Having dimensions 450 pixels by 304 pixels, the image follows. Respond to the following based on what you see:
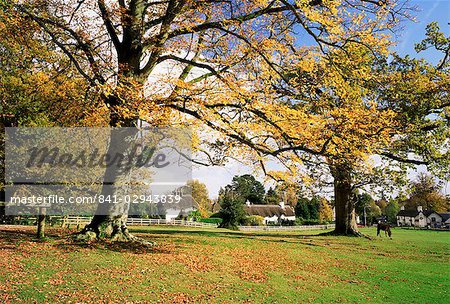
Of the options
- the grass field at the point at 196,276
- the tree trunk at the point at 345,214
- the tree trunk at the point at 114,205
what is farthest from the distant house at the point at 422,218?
the tree trunk at the point at 114,205

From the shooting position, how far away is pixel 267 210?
254ft

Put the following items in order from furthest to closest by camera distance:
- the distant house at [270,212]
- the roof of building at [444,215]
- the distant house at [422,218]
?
the distant house at [422,218] < the roof of building at [444,215] < the distant house at [270,212]

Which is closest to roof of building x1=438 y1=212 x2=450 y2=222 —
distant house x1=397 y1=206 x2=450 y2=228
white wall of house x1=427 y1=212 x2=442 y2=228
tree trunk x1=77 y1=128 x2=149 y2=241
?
distant house x1=397 y1=206 x2=450 y2=228

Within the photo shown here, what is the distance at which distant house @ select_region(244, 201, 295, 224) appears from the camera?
240ft

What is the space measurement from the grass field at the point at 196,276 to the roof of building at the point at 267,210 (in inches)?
2274

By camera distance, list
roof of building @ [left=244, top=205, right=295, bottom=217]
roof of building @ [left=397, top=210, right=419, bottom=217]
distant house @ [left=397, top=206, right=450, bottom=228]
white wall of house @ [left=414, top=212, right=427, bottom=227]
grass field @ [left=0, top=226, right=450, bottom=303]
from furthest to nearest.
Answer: roof of building @ [left=397, top=210, right=419, bottom=217] < white wall of house @ [left=414, top=212, right=427, bottom=227] < distant house @ [left=397, top=206, right=450, bottom=228] < roof of building @ [left=244, top=205, right=295, bottom=217] < grass field @ [left=0, top=226, right=450, bottom=303]

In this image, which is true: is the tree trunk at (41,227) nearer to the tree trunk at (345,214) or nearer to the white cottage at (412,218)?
the tree trunk at (345,214)

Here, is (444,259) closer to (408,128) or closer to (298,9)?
(408,128)

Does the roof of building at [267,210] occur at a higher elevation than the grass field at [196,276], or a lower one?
higher

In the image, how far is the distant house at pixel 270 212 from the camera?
7303cm

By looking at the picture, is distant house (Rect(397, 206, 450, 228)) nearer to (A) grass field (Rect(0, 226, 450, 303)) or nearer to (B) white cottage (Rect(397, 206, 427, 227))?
(B) white cottage (Rect(397, 206, 427, 227))

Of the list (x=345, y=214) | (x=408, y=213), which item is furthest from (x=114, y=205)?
(x=408, y=213)

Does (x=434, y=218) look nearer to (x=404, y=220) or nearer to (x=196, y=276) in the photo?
(x=404, y=220)

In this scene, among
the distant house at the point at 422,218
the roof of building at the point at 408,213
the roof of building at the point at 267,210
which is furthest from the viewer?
the roof of building at the point at 408,213
